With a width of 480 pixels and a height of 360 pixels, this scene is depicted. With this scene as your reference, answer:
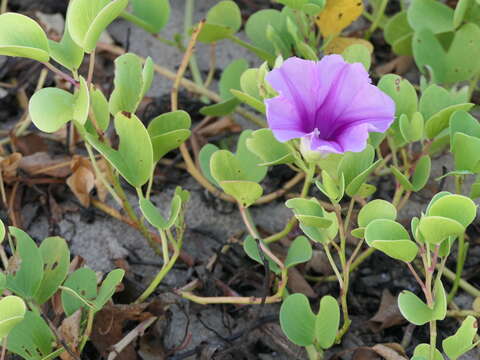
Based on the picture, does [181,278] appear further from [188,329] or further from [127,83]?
[127,83]

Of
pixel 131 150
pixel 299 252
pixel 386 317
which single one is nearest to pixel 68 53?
pixel 131 150

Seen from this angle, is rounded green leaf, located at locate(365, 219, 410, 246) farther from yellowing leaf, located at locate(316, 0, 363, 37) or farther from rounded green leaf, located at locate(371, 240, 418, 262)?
yellowing leaf, located at locate(316, 0, 363, 37)

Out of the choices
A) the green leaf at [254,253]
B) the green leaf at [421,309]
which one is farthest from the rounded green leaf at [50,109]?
the green leaf at [421,309]

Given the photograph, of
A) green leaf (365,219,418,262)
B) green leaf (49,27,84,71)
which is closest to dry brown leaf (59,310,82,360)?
green leaf (49,27,84,71)

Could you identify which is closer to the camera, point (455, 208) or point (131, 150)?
point (455, 208)

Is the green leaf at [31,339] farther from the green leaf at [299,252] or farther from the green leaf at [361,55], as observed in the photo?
the green leaf at [361,55]

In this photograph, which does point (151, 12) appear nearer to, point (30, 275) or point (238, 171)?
point (238, 171)

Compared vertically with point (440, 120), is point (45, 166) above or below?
below
